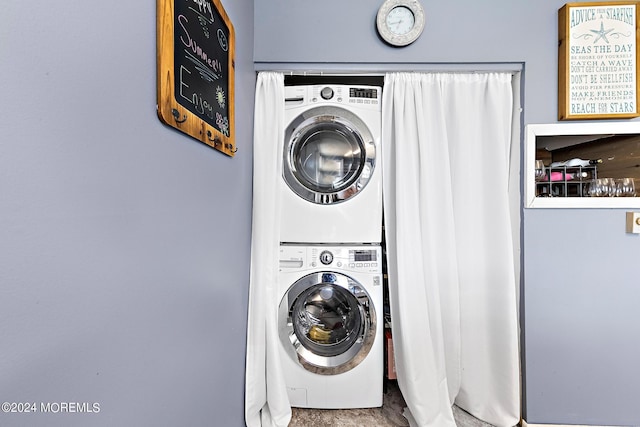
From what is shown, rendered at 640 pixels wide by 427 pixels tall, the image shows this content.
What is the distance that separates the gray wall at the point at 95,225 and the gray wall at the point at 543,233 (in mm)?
1208

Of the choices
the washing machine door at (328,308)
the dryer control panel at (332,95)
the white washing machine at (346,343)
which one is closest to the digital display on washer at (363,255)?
the white washing machine at (346,343)

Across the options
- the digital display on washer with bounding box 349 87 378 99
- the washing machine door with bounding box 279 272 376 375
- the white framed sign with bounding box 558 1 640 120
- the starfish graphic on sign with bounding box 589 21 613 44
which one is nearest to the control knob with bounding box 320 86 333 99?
the digital display on washer with bounding box 349 87 378 99

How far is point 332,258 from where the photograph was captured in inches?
66.6

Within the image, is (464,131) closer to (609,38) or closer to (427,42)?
(427,42)

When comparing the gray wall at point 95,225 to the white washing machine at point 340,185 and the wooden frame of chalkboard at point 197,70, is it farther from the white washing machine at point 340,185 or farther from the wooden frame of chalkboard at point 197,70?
the white washing machine at point 340,185

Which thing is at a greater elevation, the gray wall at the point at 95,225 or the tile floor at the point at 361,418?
the gray wall at the point at 95,225

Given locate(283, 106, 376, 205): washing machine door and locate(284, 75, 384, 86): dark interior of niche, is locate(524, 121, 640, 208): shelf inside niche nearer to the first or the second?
locate(283, 106, 376, 205): washing machine door

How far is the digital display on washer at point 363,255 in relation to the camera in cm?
170

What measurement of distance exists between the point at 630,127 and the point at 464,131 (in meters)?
0.92

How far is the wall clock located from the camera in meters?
1.63

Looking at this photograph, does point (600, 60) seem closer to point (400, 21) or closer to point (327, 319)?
point (400, 21)

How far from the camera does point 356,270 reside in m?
1.69

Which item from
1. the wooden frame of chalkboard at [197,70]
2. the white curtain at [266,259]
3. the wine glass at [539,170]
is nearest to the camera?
the wooden frame of chalkboard at [197,70]

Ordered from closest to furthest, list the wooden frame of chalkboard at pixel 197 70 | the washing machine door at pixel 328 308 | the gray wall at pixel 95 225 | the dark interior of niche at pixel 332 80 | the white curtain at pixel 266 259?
the gray wall at pixel 95 225
the wooden frame of chalkboard at pixel 197 70
the white curtain at pixel 266 259
the washing machine door at pixel 328 308
the dark interior of niche at pixel 332 80
